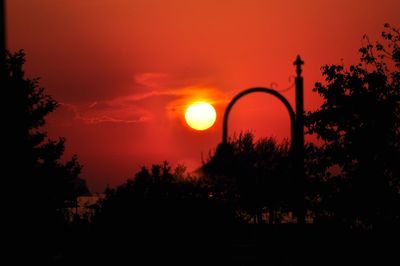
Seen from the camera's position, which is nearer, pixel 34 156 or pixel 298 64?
pixel 298 64

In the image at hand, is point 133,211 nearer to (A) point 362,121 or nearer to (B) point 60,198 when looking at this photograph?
(A) point 362,121

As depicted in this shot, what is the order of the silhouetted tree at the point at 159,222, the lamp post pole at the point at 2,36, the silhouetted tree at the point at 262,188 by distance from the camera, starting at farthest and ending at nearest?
the silhouetted tree at the point at 262,188
the silhouetted tree at the point at 159,222
the lamp post pole at the point at 2,36

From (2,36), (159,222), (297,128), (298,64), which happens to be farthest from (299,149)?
(2,36)

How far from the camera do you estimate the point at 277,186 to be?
43062 millimetres

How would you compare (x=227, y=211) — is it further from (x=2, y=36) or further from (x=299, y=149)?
(x=2, y=36)

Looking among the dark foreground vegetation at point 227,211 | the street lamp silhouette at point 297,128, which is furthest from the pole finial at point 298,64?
the dark foreground vegetation at point 227,211

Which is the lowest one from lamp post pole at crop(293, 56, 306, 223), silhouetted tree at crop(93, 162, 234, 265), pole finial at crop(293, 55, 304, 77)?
silhouetted tree at crop(93, 162, 234, 265)

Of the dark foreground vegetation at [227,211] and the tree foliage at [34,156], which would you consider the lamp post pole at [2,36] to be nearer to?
the dark foreground vegetation at [227,211]

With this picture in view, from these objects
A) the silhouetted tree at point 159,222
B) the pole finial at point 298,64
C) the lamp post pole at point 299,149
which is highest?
the pole finial at point 298,64

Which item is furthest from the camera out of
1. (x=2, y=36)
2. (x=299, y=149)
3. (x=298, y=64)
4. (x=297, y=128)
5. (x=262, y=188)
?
(x=262, y=188)

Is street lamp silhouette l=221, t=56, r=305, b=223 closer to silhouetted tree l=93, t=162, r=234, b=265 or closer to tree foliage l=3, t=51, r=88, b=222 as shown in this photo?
silhouetted tree l=93, t=162, r=234, b=265

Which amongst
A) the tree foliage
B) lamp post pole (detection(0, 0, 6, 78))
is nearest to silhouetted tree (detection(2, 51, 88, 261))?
the tree foliage

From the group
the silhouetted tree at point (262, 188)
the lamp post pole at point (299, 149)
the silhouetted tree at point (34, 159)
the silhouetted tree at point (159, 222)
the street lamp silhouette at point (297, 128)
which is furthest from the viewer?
the silhouetted tree at point (262, 188)

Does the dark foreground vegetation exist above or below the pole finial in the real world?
below
